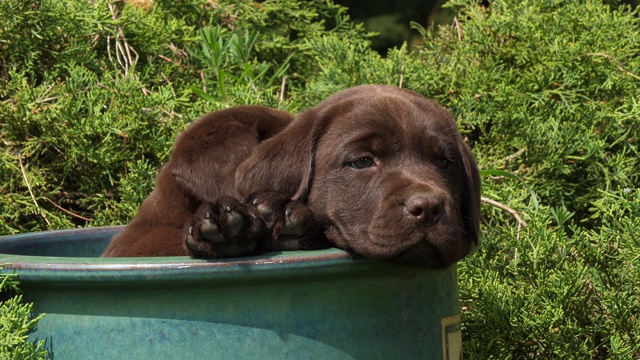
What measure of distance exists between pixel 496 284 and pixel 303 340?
1.68 meters

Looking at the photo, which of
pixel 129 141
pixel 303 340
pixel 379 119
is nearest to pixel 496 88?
pixel 129 141

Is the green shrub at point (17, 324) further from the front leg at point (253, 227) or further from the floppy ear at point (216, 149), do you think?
the floppy ear at point (216, 149)

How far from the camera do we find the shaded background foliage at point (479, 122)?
12.9 feet

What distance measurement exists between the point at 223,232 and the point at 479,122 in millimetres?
2919

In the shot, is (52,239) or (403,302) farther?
(52,239)

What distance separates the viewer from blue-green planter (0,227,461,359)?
89.3 inches

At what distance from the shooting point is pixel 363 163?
2.94 m

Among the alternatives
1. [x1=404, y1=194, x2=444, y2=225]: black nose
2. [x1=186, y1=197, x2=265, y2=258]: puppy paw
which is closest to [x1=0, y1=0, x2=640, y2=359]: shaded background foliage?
[x1=404, y1=194, x2=444, y2=225]: black nose

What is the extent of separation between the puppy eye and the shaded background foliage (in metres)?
1.17

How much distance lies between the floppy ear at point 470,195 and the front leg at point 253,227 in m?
0.51

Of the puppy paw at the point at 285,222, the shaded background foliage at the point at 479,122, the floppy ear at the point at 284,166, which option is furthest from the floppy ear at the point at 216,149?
the shaded background foliage at the point at 479,122

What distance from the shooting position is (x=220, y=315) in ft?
7.54

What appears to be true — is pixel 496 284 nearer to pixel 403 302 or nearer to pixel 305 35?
pixel 403 302

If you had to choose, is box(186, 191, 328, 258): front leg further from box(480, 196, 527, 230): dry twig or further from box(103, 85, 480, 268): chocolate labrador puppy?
box(480, 196, 527, 230): dry twig
